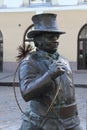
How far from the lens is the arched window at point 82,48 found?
25.8 meters

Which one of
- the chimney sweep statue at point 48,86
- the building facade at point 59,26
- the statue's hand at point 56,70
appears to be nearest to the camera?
the statue's hand at point 56,70

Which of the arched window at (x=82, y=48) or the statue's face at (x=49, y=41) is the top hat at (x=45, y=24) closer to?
the statue's face at (x=49, y=41)

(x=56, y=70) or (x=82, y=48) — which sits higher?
(x=56, y=70)

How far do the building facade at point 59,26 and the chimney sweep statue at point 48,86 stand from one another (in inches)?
866

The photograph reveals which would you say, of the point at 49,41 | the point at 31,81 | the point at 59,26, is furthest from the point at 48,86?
the point at 59,26

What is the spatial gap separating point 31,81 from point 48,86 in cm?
12

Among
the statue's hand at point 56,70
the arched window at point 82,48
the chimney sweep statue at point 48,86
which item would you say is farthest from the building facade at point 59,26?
the statue's hand at point 56,70

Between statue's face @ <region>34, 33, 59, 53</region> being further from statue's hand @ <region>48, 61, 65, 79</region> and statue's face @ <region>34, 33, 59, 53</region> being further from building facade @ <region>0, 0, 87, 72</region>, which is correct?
building facade @ <region>0, 0, 87, 72</region>

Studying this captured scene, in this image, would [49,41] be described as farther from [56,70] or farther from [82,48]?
[82,48]

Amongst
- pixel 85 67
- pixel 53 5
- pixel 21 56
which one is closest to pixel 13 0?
pixel 53 5

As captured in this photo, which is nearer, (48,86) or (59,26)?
(48,86)

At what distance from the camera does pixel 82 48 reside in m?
25.9

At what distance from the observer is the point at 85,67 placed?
25.7 metres

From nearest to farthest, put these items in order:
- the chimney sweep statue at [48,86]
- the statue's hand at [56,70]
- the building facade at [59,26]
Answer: the statue's hand at [56,70], the chimney sweep statue at [48,86], the building facade at [59,26]
